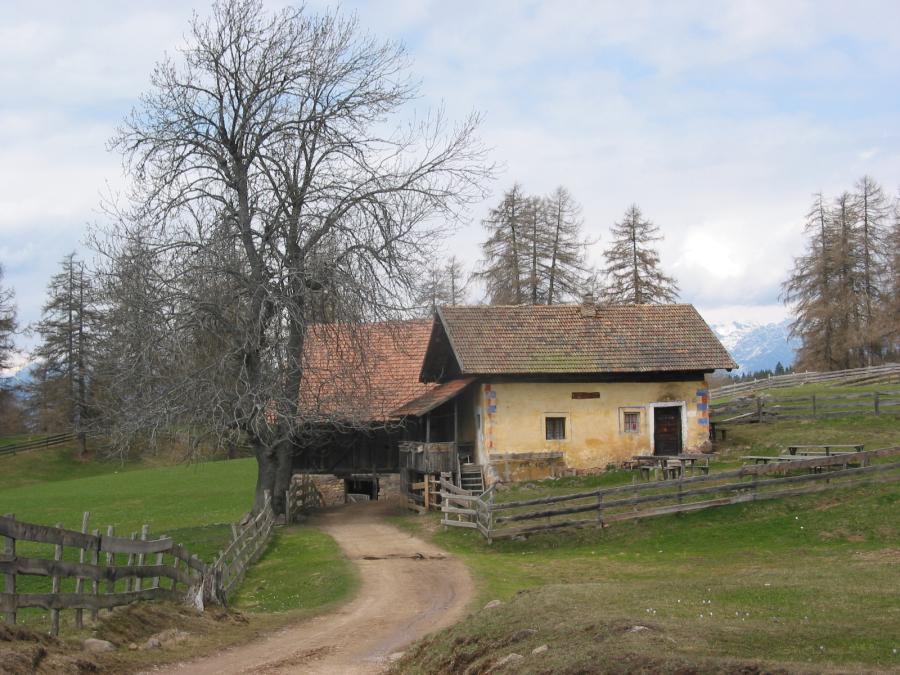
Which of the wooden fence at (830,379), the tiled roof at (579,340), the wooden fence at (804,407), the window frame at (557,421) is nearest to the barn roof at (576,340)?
the tiled roof at (579,340)

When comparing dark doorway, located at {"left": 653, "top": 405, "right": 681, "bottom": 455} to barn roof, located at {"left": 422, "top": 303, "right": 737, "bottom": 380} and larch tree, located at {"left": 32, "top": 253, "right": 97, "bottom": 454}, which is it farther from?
larch tree, located at {"left": 32, "top": 253, "right": 97, "bottom": 454}

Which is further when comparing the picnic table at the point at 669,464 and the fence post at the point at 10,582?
the picnic table at the point at 669,464

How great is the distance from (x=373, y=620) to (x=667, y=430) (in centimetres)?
1960

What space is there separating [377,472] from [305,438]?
11.2 ft

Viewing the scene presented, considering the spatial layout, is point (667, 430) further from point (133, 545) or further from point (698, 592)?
point (133, 545)

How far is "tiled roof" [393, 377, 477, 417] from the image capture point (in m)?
30.8

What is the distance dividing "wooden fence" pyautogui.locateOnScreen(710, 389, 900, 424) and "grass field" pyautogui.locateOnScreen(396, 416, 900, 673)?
428cm

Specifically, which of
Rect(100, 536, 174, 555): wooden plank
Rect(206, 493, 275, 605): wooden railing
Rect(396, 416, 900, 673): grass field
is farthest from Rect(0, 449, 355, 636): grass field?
Rect(396, 416, 900, 673): grass field

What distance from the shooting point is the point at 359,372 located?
2889 cm

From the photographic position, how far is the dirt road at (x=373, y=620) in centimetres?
1173

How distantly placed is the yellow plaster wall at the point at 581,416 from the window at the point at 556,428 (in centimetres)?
19

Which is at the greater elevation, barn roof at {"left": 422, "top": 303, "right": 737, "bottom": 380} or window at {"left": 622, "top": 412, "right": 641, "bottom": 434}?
barn roof at {"left": 422, "top": 303, "right": 737, "bottom": 380}

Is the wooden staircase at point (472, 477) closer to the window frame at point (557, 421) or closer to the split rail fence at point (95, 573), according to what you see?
the window frame at point (557, 421)

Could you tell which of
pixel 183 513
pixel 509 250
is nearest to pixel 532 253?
pixel 509 250
